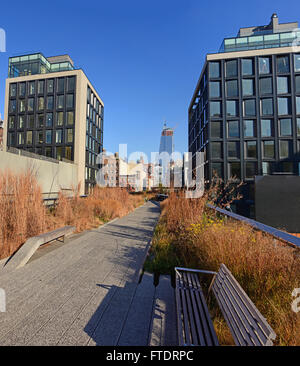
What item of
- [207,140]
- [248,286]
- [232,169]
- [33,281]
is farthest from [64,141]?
[248,286]

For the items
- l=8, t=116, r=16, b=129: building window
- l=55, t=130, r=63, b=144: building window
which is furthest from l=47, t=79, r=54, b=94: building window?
l=8, t=116, r=16, b=129: building window

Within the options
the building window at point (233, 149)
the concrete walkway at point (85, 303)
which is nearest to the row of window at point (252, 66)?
the building window at point (233, 149)

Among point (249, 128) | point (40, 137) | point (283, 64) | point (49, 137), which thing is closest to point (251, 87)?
point (283, 64)

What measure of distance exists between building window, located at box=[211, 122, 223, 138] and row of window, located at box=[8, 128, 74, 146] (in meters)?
19.4

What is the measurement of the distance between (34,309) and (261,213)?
15.4 metres

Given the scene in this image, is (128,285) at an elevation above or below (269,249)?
below

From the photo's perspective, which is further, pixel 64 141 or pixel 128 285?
pixel 64 141

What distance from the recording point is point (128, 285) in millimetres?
3082

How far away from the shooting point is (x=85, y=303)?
253cm

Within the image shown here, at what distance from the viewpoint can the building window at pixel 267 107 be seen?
1015 inches

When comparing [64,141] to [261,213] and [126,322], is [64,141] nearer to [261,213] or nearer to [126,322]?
[261,213]

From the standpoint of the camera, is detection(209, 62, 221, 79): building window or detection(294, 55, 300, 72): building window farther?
detection(209, 62, 221, 79): building window

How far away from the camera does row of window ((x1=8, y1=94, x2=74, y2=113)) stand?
2867cm

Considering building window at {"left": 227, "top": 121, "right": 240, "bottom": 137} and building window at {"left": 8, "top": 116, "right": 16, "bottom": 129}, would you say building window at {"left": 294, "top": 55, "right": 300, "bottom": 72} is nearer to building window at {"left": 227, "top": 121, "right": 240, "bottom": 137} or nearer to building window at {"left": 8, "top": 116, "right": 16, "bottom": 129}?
building window at {"left": 227, "top": 121, "right": 240, "bottom": 137}
